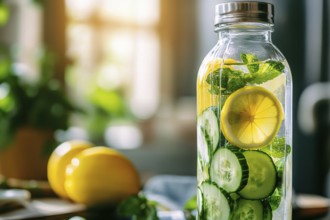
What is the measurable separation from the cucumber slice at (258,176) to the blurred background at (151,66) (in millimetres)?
1217

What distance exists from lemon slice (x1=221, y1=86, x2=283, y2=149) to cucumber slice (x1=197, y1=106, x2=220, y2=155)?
17 millimetres

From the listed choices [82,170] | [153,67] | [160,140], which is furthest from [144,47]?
[82,170]

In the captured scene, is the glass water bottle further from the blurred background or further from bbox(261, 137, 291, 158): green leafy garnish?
the blurred background

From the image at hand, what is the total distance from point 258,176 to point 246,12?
0.62 ft

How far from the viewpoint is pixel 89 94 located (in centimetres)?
245

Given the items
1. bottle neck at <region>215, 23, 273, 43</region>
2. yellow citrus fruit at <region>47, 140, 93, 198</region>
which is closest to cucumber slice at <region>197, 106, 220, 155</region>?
bottle neck at <region>215, 23, 273, 43</region>

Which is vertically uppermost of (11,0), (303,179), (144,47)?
(11,0)

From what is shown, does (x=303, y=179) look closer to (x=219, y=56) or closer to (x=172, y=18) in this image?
(x=172, y=18)

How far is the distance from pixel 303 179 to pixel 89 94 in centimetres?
106

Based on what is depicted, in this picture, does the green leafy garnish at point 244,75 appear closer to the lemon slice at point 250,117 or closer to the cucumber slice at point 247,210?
the lemon slice at point 250,117

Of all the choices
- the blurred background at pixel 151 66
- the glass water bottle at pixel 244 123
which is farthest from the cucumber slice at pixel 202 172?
the blurred background at pixel 151 66

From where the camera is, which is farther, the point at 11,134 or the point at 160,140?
the point at 160,140

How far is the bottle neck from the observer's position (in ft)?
2.36

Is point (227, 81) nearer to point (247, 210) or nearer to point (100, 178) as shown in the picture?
point (247, 210)
